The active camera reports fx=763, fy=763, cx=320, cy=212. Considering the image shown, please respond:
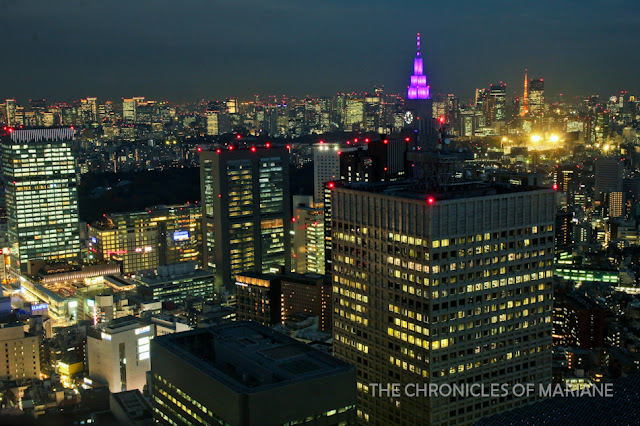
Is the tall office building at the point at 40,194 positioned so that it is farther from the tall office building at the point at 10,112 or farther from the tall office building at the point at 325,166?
the tall office building at the point at 325,166

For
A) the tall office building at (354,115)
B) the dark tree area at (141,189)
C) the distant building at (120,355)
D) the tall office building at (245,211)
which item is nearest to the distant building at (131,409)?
the distant building at (120,355)

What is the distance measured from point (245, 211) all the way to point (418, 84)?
21.9ft

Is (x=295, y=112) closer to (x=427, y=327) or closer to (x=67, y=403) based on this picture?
(x=67, y=403)

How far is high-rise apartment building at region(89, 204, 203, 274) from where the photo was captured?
23844 mm

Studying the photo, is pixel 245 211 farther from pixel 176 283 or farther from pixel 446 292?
pixel 446 292

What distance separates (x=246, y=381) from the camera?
6.18m

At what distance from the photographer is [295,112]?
34.1 m

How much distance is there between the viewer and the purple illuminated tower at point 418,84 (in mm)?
22953

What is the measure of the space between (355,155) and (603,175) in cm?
1701

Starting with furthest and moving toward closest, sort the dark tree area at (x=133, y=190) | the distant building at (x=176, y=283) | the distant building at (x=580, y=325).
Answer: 1. the dark tree area at (x=133, y=190)
2. the distant building at (x=176, y=283)
3. the distant building at (x=580, y=325)

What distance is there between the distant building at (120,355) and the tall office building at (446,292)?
584cm

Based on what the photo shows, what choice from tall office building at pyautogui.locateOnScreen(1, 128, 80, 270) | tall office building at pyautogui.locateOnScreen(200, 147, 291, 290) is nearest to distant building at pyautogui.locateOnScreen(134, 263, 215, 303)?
tall office building at pyautogui.locateOnScreen(200, 147, 291, 290)

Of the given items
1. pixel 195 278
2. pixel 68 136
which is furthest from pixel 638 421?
pixel 68 136

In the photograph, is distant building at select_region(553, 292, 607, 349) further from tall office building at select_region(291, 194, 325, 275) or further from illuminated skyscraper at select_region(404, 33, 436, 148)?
illuminated skyscraper at select_region(404, 33, 436, 148)
